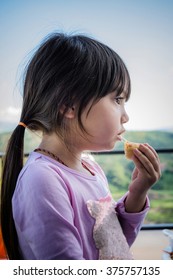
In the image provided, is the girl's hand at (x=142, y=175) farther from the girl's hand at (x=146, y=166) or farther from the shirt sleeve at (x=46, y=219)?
the shirt sleeve at (x=46, y=219)

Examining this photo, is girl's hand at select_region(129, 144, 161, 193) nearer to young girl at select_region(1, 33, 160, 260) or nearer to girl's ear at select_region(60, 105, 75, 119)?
young girl at select_region(1, 33, 160, 260)

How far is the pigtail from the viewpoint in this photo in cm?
68

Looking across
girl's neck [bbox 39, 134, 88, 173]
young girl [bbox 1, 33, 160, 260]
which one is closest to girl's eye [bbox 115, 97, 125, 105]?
young girl [bbox 1, 33, 160, 260]

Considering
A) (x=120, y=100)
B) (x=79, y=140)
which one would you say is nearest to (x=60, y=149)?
(x=79, y=140)

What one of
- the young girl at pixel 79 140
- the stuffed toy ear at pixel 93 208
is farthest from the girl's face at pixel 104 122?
the stuffed toy ear at pixel 93 208

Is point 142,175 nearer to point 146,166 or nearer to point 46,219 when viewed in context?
point 146,166

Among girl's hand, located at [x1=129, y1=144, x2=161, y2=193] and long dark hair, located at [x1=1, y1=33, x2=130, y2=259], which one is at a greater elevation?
long dark hair, located at [x1=1, y1=33, x2=130, y2=259]

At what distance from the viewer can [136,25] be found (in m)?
1.47

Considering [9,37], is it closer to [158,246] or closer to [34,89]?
[34,89]

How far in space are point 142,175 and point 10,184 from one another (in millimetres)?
242

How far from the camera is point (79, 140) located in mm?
719

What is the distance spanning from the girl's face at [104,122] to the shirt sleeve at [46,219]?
5.3 inches
